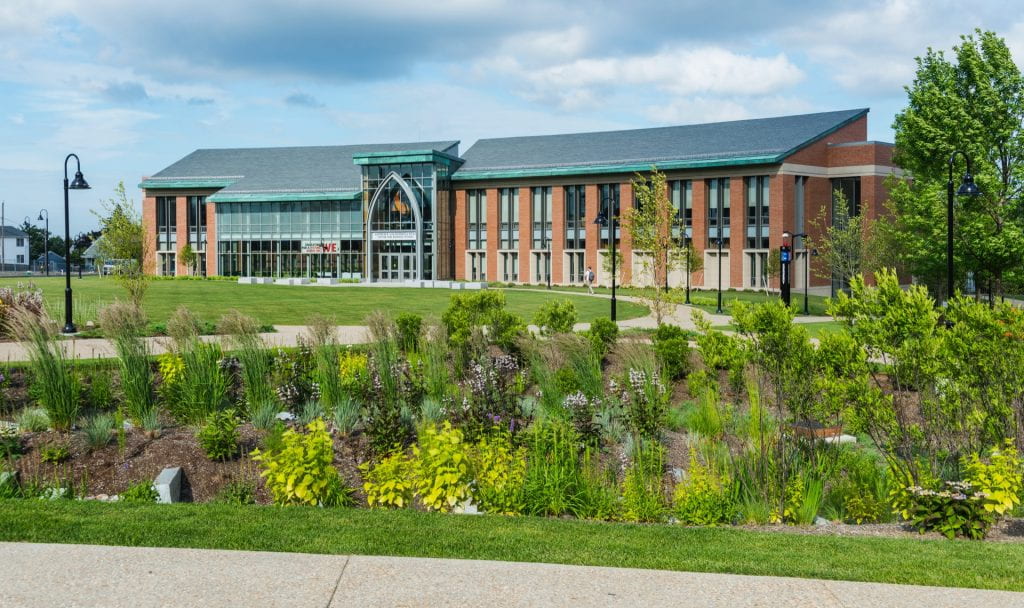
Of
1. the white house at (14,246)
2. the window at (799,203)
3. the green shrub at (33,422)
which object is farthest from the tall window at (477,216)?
the white house at (14,246)

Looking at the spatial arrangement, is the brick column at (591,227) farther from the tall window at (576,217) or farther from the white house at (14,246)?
the white house at (14,246)

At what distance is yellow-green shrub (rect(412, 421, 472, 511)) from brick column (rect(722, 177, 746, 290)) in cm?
5414

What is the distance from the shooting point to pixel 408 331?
15.2 meters

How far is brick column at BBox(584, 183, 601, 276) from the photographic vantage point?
63625 mm

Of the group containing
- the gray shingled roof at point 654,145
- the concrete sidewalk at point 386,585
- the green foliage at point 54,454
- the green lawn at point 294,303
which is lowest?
the concrete sidewalk at point 386,585

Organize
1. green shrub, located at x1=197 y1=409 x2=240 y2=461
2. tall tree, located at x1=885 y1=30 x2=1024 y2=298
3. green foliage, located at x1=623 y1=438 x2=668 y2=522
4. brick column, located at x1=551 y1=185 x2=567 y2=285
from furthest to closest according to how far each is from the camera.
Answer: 1. brick column, located at x1=551 y1=185 x2=567 y2=285
2. tall tree, located at x1=885 y1=30 x2=1024 y2=298
3. green shrub, located at x1=197 y1=409 x2=240 y2=461
4. green foliage, located at x1=623 y1=438 x2=668 y2=522

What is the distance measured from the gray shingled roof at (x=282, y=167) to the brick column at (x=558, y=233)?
35.7 feet

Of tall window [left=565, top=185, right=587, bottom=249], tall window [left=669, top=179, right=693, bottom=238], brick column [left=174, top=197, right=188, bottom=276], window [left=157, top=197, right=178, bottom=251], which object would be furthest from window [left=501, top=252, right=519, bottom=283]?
window [left=157, top=197, right=178, bottom=251]

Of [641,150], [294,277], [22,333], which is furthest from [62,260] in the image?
[22,333]

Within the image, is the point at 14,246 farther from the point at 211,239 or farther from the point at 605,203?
the point at 605,203

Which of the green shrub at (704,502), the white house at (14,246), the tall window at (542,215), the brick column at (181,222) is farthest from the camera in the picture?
the white house at (14,246)

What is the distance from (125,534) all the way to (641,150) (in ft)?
199

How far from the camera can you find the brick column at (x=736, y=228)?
58562 mm

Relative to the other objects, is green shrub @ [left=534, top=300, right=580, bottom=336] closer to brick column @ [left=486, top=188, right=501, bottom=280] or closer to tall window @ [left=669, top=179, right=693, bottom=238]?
tall window @ [left=669, top=179, right=693, bottom=238]
